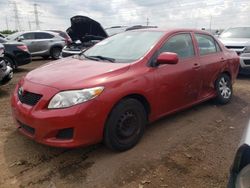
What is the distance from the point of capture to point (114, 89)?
3.53 metres

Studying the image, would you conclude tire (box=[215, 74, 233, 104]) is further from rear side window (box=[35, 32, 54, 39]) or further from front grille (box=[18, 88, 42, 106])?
rear side window (box=[35, 32, 54, 39])

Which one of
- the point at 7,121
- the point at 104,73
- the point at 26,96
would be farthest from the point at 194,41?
the point at 7,121

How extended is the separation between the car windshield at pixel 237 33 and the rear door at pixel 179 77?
20.2ft

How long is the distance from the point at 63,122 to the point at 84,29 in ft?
22.5

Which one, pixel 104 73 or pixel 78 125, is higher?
pixel 104 73

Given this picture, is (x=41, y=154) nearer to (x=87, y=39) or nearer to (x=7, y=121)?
(x=7, y=121)

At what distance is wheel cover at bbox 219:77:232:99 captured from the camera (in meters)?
5.81

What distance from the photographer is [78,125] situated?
3312 millimetres

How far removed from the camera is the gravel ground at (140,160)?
3.20m

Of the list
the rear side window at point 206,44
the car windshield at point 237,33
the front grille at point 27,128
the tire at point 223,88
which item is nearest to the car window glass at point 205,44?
the rear side window at point 206,44

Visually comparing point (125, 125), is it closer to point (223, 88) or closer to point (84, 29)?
point (223, 88)

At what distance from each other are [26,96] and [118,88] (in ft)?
3.68

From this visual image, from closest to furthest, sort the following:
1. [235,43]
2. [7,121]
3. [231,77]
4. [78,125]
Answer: [78,125] → [7,121] → [231,77] → [235,43]

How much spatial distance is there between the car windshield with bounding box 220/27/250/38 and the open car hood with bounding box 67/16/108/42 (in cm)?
447
